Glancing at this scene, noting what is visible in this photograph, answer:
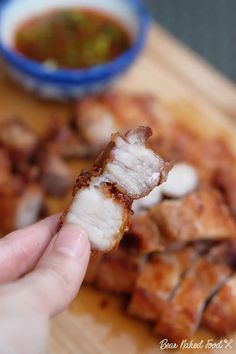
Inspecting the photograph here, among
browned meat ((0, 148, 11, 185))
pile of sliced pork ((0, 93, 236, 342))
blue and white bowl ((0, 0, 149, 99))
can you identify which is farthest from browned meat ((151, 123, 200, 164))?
browned meat ((0, 148, 11, 185))

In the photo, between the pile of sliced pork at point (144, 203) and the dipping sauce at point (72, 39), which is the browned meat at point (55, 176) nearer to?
the pile of sliced pork at point (144, 203)

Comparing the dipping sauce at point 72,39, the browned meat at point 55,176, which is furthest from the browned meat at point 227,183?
the dipping sauce at point 72,39

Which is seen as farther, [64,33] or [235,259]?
[64,33]

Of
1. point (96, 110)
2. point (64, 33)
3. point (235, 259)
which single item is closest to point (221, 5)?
point (64, 33)

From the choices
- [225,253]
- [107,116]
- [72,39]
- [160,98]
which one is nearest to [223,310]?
[225,253]

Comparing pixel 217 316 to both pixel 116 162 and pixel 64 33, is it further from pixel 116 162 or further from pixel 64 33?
pixel 64 33

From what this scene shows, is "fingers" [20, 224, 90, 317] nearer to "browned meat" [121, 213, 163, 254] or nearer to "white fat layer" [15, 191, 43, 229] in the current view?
"browned meat" [121, 213, 163, 254]

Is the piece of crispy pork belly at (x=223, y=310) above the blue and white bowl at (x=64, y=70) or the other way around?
the other way around
